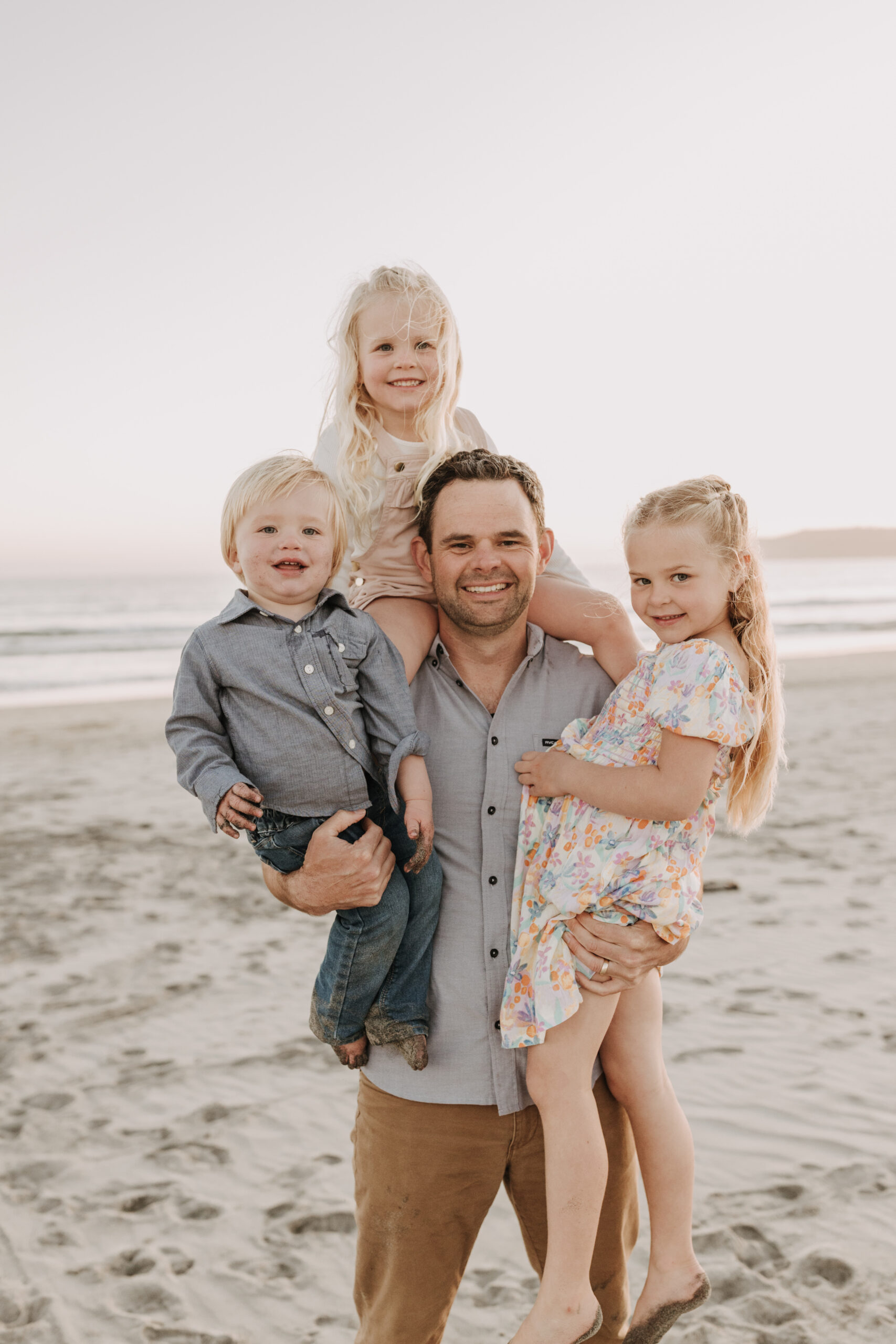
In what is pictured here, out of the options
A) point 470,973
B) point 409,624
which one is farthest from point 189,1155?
point 409,624

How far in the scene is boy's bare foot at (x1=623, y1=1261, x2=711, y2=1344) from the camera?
2.63 metres

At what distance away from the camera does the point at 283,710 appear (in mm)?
2520

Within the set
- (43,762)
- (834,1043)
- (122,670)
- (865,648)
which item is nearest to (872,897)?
(834,1043)

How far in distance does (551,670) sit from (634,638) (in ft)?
0.91

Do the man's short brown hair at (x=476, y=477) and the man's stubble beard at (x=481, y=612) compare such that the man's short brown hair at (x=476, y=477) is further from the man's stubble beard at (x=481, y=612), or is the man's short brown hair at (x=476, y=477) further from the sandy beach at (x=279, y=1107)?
the sandy beach at (x=279, y=1107)

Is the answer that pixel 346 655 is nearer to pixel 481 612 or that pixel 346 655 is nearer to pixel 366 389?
pixel 481 612

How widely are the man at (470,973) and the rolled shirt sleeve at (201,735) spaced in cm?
32

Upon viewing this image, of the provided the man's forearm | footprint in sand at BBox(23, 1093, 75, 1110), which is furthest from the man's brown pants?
footprint in sand at BBox(23, 1093, 75, 1110)

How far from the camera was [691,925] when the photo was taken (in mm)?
2635

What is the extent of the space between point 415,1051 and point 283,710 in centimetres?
95

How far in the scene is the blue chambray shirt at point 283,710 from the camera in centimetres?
251

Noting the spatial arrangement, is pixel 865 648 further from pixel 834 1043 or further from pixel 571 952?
pixel 571 952

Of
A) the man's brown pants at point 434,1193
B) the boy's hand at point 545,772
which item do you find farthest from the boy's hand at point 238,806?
the man's brown pants at point 434,1193

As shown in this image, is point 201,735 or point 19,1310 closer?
point 201,735
